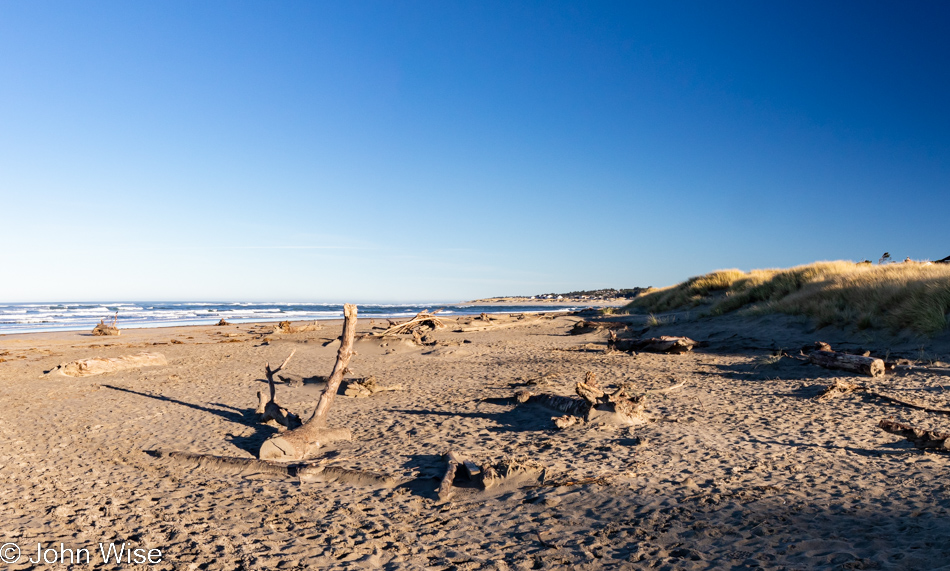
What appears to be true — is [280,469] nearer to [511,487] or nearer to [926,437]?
[511,487]

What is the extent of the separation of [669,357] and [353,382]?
7.40 metres

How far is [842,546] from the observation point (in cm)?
326

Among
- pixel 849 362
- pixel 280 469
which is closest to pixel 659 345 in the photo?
pixel 849 362

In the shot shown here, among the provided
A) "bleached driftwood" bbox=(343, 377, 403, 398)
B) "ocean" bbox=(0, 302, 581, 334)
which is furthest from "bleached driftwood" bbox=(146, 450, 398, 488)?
"ocean" bbox=(0, 302, 581, 334)

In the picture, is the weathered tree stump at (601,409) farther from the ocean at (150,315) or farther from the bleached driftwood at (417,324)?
the ocean at (150,315)

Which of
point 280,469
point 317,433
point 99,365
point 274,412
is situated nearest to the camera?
point 280,469

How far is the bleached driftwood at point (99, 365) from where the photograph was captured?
1252 cm

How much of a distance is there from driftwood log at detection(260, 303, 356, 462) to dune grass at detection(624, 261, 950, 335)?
1227cm

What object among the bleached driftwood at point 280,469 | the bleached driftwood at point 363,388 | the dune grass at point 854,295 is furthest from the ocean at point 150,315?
the bleached driftwood at point 280,469

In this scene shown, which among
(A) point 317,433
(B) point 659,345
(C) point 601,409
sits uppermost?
(B) point 659,345

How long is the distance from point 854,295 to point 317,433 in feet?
49.4

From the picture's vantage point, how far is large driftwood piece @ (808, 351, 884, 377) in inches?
341

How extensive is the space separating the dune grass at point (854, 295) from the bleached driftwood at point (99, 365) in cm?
1808

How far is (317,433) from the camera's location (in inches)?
250
